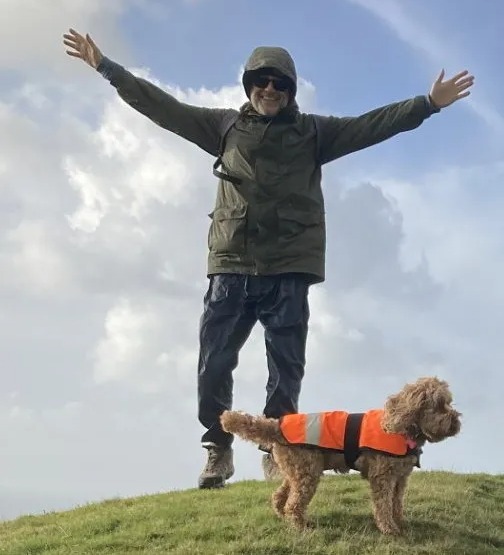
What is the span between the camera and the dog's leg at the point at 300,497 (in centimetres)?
809

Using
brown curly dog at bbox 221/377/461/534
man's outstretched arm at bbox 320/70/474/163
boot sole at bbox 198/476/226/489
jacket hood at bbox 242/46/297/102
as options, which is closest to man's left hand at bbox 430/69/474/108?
man's outstretched arm at bbox 320/70/474/163

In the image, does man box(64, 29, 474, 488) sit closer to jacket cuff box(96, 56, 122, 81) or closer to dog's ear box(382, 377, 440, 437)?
jacket cuff box(96, 56, 122, 81)

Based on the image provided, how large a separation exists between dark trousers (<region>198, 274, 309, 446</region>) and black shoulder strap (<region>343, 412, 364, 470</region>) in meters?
1.69

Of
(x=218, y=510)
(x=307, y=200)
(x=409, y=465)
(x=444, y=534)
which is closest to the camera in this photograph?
(x=409, y=465)

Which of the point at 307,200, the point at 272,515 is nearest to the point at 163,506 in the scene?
the point at 272,515

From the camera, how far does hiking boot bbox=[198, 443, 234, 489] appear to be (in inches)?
403

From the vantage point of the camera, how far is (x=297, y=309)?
32.0 ft

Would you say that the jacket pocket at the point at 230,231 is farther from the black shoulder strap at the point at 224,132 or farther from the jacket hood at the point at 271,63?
the jacket hood at the point at 271,63

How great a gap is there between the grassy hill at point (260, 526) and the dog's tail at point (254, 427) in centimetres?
91

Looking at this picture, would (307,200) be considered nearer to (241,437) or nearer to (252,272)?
(252,272)

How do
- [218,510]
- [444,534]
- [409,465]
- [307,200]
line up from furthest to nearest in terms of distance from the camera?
[307,200], [218,510], [444,534], [409,465]

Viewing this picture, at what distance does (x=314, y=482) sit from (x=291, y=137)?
391 centimetres

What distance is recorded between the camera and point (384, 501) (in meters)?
8.12

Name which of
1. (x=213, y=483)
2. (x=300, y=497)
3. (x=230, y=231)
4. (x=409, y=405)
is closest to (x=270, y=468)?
(x=213, y=483)
